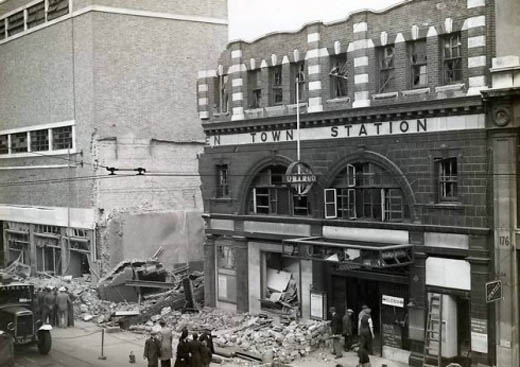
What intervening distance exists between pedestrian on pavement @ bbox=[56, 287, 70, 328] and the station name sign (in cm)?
951

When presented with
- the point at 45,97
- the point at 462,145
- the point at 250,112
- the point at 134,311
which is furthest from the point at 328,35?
the point at 45,97

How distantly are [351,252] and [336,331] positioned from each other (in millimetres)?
3219

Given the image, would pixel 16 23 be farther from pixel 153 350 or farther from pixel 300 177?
pixel 153 350

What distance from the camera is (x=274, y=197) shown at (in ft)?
94.8

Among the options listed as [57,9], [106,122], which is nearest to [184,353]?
[106,122]

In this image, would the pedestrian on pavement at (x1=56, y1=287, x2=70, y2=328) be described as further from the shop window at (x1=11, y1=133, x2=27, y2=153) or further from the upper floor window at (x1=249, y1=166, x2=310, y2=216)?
the shop window at (x1=11, y1=133, x2=27, y2=153)

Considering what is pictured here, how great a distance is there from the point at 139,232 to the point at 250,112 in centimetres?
1223

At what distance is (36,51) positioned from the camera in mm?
40875

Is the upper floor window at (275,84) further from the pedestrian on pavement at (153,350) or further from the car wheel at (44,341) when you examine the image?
the car wheel at (44,341)

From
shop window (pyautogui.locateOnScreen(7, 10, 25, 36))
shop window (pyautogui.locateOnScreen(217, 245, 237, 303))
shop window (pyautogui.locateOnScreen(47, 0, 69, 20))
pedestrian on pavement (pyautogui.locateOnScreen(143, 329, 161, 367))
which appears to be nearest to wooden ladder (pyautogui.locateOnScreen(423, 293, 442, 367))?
pedestrian on pavement (pyautogui.locateOnScreen(143, 329, 161, 367))

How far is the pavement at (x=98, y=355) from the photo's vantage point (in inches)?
898

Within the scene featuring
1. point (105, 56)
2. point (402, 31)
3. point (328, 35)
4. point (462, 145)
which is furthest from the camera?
point (105, 56)

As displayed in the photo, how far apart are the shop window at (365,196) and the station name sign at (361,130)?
134 centimetres

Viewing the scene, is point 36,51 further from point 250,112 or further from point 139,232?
point 250,112
